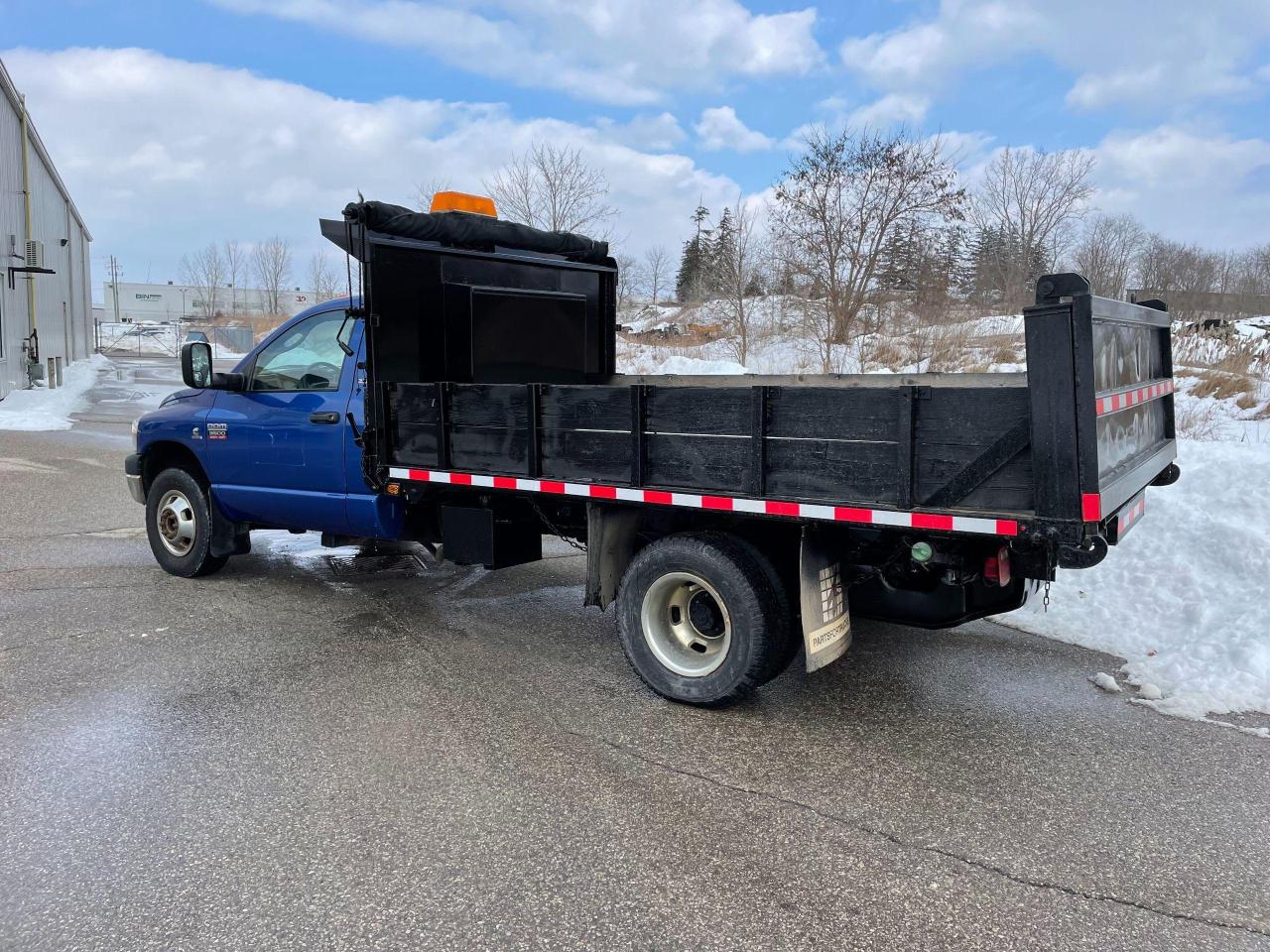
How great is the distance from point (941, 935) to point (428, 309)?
15.1ft

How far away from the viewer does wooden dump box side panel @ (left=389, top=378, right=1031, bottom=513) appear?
12.3 ft

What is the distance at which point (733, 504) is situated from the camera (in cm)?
439

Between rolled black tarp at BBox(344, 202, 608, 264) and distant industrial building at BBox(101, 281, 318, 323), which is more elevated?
distant industrial building at BBox(101, 281, 318, 323)

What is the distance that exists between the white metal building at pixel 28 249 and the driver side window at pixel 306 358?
18750 mm

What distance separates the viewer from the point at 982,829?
3.54 metres

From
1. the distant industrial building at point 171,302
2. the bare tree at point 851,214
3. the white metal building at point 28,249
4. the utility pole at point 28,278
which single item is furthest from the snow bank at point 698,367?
the distant industrial building at point 171,302

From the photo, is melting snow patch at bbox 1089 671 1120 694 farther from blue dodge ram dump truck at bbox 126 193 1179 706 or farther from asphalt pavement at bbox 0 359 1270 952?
blue dodge ram dump truck at bbox 126 193 1179 706

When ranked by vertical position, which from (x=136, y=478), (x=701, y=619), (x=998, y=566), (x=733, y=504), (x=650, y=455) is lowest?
(x=701, y=619)

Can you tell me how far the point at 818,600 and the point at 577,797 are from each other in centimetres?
145

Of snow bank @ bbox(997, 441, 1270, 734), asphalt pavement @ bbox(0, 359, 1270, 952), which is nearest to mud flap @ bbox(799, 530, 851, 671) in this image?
asphalt pavement @ bbox(0, 359, 1270, 952)

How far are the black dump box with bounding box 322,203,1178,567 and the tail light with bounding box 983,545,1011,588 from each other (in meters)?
0.28

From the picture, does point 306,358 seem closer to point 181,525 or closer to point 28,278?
point 181,525

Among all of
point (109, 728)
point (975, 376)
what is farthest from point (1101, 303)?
point (109, 728)

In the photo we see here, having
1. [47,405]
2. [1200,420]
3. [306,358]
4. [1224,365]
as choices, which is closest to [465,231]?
[306,358]
